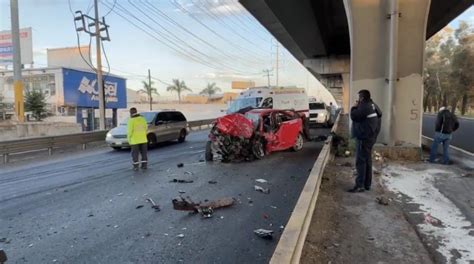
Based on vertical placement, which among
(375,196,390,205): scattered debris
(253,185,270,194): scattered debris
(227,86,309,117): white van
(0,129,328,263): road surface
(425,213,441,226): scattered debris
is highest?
(227,86,309,117): white van

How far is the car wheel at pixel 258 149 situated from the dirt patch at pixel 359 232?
5.31 meters

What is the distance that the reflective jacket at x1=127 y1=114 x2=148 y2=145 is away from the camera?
39.4ft

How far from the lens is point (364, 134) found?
759cm

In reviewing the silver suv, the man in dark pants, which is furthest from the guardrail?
the man in dark pants

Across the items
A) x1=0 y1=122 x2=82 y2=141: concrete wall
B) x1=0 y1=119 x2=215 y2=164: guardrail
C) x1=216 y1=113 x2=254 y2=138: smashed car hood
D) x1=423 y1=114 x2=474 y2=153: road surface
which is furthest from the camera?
x1=0 y1=122 x2=82 y2=141: concrete wall

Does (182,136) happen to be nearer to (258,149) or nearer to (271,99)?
(271,99)

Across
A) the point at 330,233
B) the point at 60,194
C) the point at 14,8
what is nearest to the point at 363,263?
the point at 330,233

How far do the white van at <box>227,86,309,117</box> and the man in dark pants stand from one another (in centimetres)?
1545

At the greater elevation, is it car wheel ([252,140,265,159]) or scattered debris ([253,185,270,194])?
car wheel ([252,140,265,159])

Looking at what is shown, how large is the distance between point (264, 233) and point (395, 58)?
8.44m

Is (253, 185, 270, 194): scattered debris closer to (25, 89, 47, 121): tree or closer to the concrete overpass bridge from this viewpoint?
the concrete overpass bridge

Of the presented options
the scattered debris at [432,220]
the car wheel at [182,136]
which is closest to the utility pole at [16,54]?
the car wheel at [182,136]

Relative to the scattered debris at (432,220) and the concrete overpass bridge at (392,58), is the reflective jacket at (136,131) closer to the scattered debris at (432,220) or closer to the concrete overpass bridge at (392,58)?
the concrete overpass bridge at (392,58)

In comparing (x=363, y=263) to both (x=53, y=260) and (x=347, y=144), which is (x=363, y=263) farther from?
(x=347, y=144)
